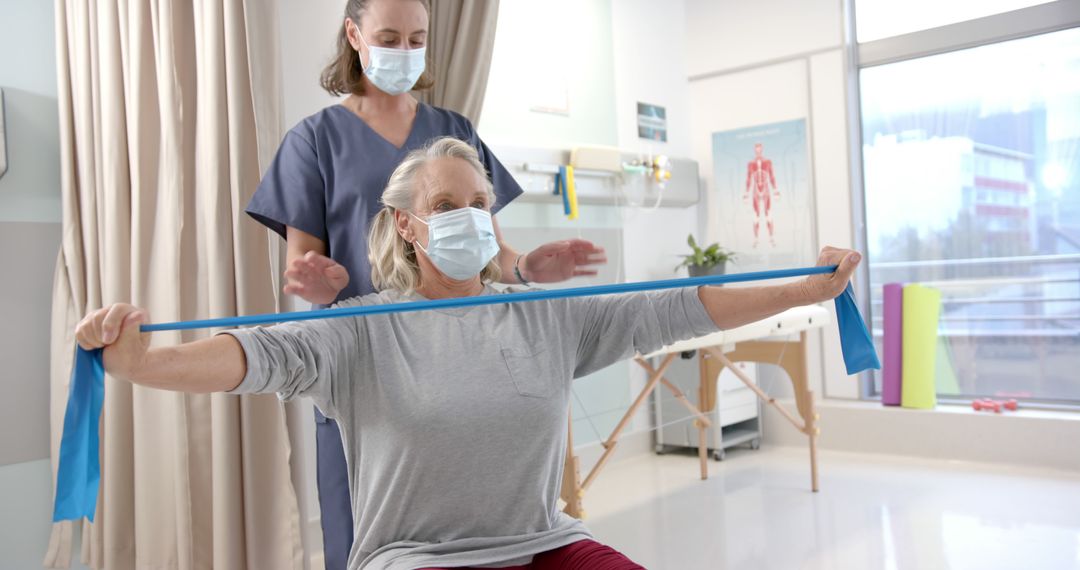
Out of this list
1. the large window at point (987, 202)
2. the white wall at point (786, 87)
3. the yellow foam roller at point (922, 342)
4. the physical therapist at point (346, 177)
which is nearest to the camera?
the physical therapist at point (346, 177)

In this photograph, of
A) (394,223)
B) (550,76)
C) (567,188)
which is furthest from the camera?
(550,76)

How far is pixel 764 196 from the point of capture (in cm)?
460

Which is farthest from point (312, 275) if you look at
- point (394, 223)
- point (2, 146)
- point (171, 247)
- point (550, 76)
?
point (550, 76)

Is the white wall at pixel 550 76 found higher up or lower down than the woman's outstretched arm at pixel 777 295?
higher up

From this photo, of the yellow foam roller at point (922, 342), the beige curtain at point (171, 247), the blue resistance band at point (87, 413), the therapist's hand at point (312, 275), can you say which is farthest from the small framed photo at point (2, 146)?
the yellow foam roller at point (922, 342)

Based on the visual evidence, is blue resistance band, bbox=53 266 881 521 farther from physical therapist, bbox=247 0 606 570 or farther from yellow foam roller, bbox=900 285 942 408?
yellow foam roller, bbox=900 285 942 408

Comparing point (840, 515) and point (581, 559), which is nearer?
point (581, 559)

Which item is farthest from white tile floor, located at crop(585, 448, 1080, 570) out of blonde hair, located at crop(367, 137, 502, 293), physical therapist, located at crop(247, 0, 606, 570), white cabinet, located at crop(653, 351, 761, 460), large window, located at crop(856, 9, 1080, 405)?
blonde hair, located at crop(367, 137, 502, 293)

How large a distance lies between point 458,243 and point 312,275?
0.25 metres

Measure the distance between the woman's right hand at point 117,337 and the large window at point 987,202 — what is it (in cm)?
398

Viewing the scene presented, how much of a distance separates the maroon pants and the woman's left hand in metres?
0.48

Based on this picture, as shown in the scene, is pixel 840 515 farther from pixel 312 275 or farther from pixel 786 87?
pixel 312 275

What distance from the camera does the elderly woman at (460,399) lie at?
133 centimetres

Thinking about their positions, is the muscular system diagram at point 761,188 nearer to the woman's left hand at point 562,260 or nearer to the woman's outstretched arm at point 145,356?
the woman's left hand at point 562,260
